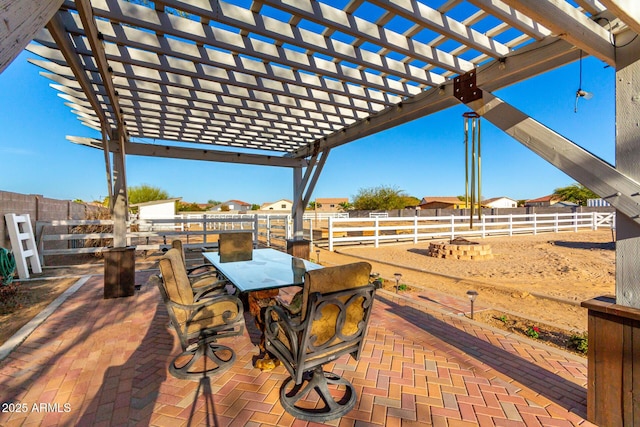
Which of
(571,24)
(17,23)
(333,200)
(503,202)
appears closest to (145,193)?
(17,23)

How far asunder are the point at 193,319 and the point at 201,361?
1.93ft

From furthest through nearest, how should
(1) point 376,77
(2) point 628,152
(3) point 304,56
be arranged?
(1) point 376,77 < (3) point 304,56 < (2) point 628,152

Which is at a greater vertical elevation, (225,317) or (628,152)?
(628,152)

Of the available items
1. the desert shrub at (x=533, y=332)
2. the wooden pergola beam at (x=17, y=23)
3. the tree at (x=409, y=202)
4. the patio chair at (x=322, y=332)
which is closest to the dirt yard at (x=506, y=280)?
the desert shrub at (x=533, y=332)

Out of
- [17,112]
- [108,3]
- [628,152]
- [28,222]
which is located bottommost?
[28,222]

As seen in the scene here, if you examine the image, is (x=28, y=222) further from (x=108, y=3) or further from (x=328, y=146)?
(x=328, y=146)

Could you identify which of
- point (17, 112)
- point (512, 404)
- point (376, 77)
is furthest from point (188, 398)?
point (17, 112)

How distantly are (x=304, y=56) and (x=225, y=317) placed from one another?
304 centimetres

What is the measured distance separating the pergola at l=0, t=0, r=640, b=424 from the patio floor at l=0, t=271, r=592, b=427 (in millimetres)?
827

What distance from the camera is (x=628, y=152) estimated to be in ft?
5.65

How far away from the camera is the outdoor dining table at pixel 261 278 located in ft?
8.49

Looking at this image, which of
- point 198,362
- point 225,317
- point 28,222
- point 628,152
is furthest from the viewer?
point 28,222

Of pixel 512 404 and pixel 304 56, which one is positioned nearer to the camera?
pixel 512 404

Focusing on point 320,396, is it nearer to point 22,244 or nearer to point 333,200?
point 22,244
